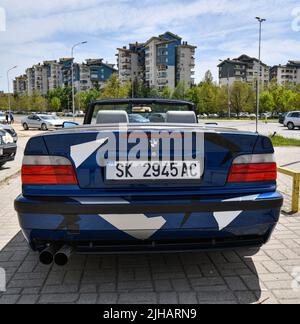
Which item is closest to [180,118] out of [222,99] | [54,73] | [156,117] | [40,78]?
[156,117]

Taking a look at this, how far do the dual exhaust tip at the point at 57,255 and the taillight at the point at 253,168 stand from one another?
4.27 ft

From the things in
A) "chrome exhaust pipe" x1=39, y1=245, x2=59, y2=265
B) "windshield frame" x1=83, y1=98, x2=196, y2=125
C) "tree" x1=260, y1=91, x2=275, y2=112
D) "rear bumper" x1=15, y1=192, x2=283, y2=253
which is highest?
"tree" x1=260, y1=91, x2=275, y2=112

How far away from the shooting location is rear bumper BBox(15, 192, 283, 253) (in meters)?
2.57

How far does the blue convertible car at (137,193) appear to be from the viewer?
2.59 meters

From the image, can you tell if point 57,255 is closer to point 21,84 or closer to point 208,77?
point 208,77

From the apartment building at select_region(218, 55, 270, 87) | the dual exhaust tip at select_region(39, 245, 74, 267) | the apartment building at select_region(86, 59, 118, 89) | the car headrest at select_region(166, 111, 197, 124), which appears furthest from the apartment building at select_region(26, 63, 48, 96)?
the dual exhaust tip at select_region(39, 245, 74, 267)

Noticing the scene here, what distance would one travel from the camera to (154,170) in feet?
8.70

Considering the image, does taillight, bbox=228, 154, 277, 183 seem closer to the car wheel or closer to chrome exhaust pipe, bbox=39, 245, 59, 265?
chrome exhaust pipe, bbox=39, 245, 59, 265

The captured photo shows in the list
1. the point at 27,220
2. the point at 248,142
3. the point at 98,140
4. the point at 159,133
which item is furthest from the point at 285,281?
the point at 27,220

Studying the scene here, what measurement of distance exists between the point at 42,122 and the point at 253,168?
2987 centimetres

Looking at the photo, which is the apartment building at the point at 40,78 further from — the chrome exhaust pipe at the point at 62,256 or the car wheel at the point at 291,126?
the chrome exhaust pipe at the point at 62,256

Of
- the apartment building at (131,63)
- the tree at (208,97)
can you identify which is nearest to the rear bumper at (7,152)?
the tree at (208,97)
